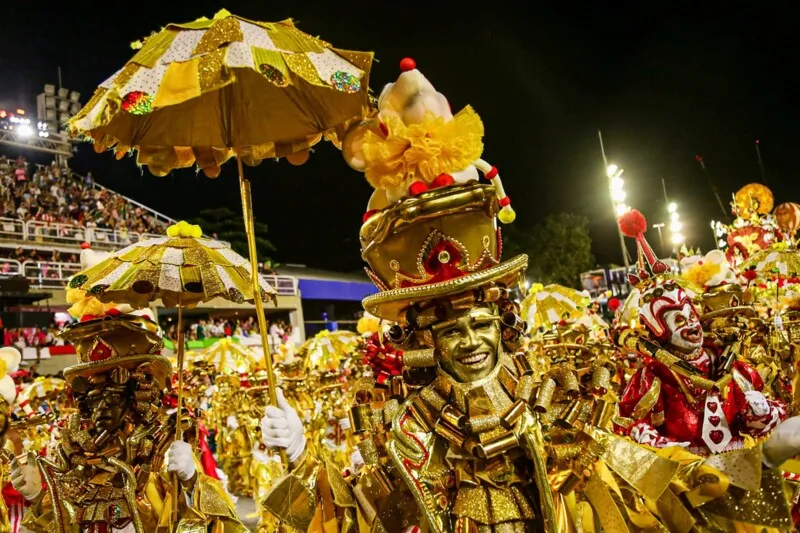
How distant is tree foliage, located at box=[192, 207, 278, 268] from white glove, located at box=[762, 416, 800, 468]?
2972cm

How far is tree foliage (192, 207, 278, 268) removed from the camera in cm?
3150

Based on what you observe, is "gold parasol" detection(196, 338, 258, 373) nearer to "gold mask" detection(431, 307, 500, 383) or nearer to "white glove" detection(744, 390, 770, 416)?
"white glove" detection(744, 390, 770, 416)

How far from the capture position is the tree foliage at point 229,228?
31497mm

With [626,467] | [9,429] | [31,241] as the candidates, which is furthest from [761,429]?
[31,241]

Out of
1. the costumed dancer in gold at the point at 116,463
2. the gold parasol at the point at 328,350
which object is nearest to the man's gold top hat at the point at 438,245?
the costumed dancer in gold at the point at 116,463

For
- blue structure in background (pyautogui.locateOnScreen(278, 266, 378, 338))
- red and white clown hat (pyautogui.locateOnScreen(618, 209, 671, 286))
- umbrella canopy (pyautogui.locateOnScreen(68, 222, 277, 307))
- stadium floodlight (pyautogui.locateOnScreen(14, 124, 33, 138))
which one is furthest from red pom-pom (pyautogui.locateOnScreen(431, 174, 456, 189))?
stadium floodlight (pyautogui.locateOnScreen(14, 124, 33, 138))

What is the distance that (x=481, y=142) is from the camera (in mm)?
2527

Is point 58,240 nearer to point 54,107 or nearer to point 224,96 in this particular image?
point 54,107

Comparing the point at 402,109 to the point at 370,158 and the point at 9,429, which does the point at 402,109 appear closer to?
the point at 370,158

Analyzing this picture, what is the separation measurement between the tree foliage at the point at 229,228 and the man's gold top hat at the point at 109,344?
27.1 meters

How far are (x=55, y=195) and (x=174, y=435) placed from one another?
88.2 feet

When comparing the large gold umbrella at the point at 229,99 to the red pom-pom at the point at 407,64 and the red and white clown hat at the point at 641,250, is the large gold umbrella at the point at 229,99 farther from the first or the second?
the red and white clown hat at the point at 641,250

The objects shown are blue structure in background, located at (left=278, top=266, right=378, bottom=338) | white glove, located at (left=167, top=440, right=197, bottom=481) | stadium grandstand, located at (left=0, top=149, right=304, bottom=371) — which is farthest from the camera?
blue structure in background, located at (left=278, top=266, right=378, bottom=338)

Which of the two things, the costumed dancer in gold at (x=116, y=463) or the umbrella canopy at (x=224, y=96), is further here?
the costumed dancer in gold at (x=116, y=463)
